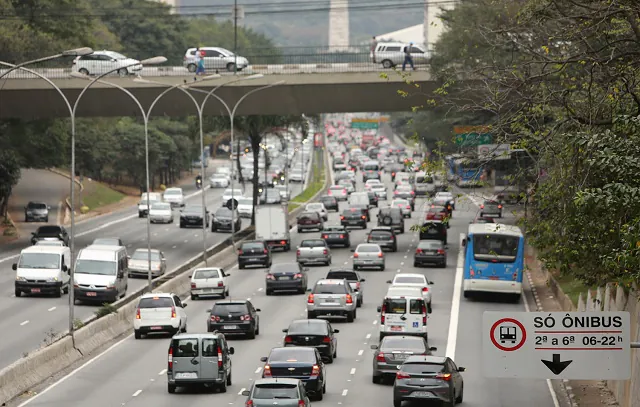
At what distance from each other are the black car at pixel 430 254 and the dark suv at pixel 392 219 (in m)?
18.7

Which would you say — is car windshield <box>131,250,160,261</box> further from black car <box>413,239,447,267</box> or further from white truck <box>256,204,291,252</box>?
white truck <box>256,204,291,252</box>

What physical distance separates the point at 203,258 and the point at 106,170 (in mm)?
69320

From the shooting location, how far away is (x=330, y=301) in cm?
4662

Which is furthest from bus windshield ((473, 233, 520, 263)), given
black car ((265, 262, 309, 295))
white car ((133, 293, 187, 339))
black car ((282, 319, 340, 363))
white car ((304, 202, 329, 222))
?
white car ((304, 202, 329, 222))

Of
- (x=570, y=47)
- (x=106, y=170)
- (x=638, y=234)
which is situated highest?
(x=570, y=47)

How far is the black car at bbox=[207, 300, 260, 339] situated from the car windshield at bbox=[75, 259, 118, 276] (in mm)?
8857

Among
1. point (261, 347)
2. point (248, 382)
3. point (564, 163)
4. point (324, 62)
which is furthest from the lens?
point (324, 62)

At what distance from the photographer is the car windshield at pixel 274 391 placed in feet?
86.0

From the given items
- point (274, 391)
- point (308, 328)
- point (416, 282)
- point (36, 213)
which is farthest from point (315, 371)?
point (36, 213)

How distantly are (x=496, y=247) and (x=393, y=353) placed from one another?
1998 cm

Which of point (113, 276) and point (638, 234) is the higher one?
point (638, 234)

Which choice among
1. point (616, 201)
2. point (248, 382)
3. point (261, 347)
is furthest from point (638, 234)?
point (261, 347)

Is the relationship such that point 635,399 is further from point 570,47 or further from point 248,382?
point 248,382

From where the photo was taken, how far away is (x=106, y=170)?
427 ft
